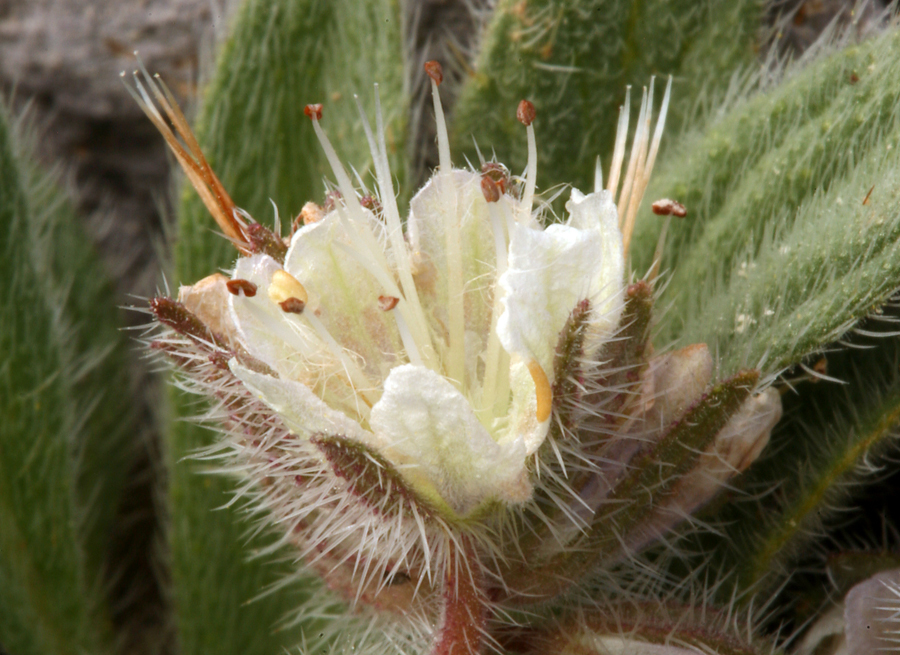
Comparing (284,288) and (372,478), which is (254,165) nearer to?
(284,288)

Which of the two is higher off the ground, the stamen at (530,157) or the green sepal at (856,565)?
the stamen at (530,157)

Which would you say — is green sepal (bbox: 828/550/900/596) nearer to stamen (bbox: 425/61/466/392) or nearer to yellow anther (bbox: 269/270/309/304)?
stamen (bbox: 425/61/466/392)

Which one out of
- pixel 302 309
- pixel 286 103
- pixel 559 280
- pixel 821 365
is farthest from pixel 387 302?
pixel 286 103

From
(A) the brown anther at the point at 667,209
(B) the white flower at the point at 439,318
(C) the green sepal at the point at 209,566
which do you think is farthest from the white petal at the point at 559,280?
(C) the green sepal at the point at 209,566

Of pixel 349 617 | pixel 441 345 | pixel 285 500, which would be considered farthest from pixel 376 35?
pixel 349 617

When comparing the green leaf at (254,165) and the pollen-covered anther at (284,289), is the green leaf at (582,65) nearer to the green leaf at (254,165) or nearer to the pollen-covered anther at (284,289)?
the green leaf at (254,165)

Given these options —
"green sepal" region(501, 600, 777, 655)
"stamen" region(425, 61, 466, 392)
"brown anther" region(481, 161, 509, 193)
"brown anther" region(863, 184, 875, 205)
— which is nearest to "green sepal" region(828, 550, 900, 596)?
"green sepal" region(501, 600, 777, 655)

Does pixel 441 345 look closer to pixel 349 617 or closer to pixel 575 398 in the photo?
pixel 575 398
